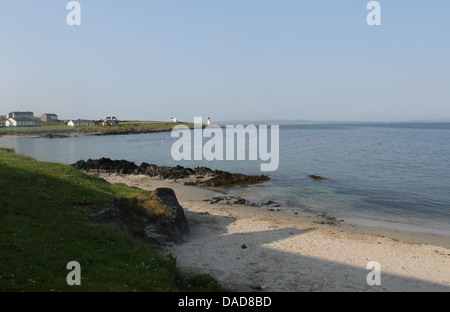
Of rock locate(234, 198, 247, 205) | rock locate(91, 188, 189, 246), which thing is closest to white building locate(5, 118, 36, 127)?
rock locate(234, 198, 247, 205)

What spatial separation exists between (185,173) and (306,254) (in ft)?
98.6

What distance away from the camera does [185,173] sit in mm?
43688

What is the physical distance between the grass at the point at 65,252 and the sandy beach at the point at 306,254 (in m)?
2.92

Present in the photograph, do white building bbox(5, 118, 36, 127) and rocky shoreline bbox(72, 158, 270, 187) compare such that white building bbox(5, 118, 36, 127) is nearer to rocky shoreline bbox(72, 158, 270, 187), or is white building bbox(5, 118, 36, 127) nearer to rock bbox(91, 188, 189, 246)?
rocky shoreline bbox(72, 158, 270, 187)

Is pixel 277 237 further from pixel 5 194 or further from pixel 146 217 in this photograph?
pixel 5 194

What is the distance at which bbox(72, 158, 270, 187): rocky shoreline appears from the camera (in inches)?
1560

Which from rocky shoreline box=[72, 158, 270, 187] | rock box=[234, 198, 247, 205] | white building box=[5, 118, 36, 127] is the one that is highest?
white building box=[5, 118, 36, 127]

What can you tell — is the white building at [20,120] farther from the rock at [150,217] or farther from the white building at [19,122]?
the rock at [150,217]

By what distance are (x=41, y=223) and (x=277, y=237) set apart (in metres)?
13.1

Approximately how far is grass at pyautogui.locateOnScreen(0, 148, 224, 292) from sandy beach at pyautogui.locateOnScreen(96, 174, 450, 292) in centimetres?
292

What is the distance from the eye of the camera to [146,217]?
1689 cm

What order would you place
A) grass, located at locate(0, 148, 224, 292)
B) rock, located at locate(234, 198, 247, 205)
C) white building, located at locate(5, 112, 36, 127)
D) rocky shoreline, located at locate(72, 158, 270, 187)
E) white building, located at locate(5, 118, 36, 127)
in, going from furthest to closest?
white building, located at locate(5, 112, 36, 127) → white building, located at locate(5, 118, 36, 127) → rocky shoreline, located at locate(72, 158, 270, 187) → rock, located at locate(234, 198, 247, 205) → grass, located at locate(0, 148, 224, 292)

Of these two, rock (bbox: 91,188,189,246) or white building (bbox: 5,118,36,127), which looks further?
white building (bbox: 5,118,36,127)
